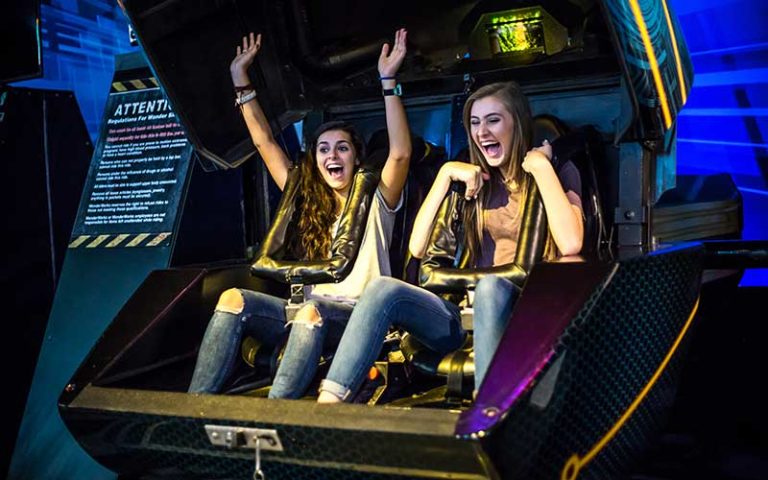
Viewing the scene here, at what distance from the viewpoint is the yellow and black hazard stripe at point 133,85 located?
156 inches

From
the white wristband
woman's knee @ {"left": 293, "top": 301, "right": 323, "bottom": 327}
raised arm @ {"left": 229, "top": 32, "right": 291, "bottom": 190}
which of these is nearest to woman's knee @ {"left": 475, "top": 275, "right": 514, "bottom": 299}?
woman's knee @ {"left": 293, "top": 301, "right": 323, "bottom": 327}

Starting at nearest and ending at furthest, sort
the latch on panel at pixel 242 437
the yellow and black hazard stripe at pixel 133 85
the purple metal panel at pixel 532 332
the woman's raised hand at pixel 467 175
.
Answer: the purple metal panel at pixel 532 332, the latch on panel at pixel 242 437, the woman's raised hand at pixel 467 175, the yellow and black hazard stripe at pixel 133 85

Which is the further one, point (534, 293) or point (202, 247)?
point (202, 247)

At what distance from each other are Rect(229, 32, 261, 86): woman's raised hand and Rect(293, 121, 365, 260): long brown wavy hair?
0.40 metres

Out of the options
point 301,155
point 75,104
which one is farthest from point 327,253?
point 75,104

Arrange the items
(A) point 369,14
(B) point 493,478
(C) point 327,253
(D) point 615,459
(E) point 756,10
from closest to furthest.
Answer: (B) point 493,478 < (D) point 615,459 < (C) point 327,253 < (A) point 369,14 < (E) point 756,10

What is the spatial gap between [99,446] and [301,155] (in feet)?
4.19

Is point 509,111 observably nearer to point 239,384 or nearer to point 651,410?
point 651,410

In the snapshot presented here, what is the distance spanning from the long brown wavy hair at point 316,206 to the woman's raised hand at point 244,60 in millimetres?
400

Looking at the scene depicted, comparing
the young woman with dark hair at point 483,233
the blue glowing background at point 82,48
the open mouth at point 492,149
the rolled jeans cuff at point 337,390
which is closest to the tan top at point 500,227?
the young woman with dark hair at point 483,233

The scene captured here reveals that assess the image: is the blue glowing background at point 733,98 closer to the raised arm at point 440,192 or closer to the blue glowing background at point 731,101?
the blue glowing background at point 731,101

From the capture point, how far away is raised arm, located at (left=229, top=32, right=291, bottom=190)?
10.4ft

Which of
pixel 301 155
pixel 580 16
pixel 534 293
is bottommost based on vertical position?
pixel 534 293

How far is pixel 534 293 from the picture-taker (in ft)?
6.60
